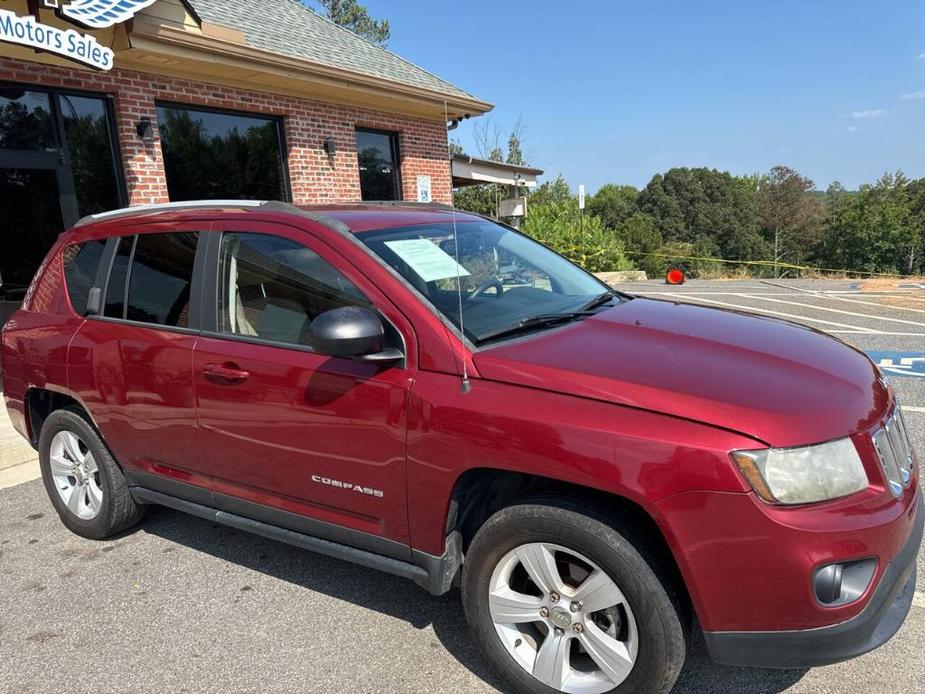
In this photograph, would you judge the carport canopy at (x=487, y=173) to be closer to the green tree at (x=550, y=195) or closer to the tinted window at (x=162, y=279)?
the green tree at (x=550, y=195)

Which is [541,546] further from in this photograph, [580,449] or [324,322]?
[324,322]

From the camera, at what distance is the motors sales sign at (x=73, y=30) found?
5.63 meters

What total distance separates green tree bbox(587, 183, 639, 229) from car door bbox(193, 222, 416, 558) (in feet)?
215

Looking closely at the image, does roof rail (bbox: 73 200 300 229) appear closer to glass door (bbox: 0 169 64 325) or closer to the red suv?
the red suv

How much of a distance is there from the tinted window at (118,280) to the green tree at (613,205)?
65066 millimetres

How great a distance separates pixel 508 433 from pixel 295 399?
97 cm

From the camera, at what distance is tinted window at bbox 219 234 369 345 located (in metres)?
2.74

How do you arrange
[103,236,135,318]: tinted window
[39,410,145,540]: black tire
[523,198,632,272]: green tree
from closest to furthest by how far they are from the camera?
[103,236,135,318]: tinted window
[39,410,145,540]: black tire
[523,198,632,272]: green tree

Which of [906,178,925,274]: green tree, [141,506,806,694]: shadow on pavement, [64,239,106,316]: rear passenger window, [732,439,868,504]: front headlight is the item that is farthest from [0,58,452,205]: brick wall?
[906,178,925,274]: green tree

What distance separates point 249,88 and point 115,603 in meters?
7.20

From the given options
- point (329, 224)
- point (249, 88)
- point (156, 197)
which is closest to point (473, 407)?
point (329, 224)

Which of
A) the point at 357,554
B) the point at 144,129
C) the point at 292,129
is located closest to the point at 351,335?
the point at 357,554

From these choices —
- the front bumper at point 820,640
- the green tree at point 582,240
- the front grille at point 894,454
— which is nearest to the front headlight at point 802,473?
the front grille at point 894,454

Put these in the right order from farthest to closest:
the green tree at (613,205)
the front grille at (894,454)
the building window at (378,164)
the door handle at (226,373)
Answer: the green tree at (613,205), the building window at (378,164), the door handle at (226,373), the front grille at (894,454)
